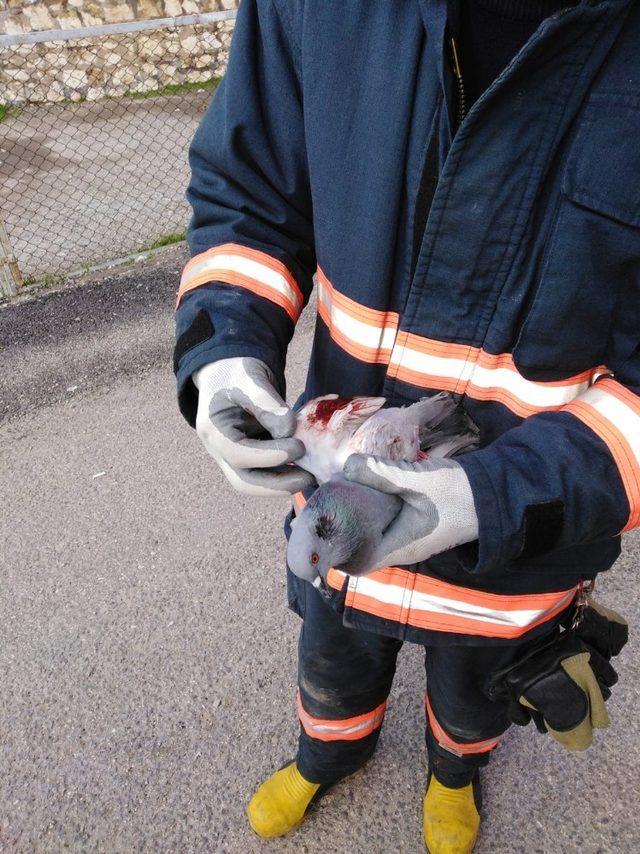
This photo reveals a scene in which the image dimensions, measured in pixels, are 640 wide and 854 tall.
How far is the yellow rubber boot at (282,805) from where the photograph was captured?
1985 millimetres

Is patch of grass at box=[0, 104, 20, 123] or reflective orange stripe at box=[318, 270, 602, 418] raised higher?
reflective orange stripe at box=[318, 270, 602, 418]

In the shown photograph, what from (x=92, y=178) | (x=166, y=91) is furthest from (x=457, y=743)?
(x=166, y=91)

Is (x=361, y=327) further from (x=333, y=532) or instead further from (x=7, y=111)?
(x=7, y=111)

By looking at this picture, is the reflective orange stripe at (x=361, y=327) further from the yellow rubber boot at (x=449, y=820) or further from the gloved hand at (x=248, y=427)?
the yellow rubber boot at (x=449, y=820)

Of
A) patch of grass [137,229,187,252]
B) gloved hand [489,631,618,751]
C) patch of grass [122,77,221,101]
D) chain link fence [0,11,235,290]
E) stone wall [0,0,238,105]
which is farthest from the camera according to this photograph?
patch of grass [122,77,221,101]

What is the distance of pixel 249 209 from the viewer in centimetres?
136

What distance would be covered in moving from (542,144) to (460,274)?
0.77 ft

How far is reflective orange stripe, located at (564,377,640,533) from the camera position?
1.10m

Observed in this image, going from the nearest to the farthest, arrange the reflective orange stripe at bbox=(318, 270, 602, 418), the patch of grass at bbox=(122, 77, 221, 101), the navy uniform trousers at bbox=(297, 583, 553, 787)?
the reflective orange stripe at bbox=(318, 270, 602, 418) < the navy uniform trousers at bbox=(297, 583, 553, 787) < the patch of grass at bbox=(122, 77, 221, 101)

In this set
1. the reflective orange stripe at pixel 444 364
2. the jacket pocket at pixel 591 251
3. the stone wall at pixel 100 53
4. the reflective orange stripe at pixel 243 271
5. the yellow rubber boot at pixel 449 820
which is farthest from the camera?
the stone wall at pixel 100 53

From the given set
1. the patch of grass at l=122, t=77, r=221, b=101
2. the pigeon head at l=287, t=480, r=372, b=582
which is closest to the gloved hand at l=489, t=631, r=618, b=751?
the pigeon head at l=287, t=480, r=372, b=582

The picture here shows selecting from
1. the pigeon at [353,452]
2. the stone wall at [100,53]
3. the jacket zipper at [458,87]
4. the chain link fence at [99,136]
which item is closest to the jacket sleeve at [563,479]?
the pigeon at [353,452]

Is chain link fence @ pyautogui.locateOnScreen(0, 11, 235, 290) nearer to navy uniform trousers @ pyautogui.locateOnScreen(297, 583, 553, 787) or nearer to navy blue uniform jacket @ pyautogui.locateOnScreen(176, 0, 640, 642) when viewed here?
navy blue uniform jacket @ pyautogui.locateOnScreen(176, 0, 640, 642)

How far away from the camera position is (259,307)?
137 cm
